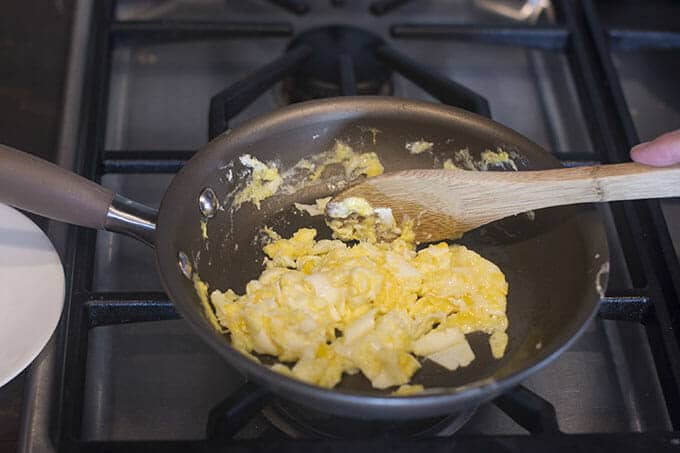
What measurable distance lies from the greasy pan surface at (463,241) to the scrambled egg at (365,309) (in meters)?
0.02

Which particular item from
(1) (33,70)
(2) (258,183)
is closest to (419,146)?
(2) (258,183)

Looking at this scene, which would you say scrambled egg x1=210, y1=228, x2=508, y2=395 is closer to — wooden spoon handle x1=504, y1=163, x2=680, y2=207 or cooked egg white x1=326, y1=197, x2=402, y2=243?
cooked egg white x1=326, y1=197, x2=402, y2=243

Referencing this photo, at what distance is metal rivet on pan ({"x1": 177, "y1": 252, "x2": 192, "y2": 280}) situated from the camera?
79 centimetres

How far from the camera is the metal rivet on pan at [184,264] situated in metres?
0.79

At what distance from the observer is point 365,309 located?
0.85 metres

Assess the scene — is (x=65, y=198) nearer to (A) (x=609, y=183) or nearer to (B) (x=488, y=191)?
(B) (x=488, y=191)

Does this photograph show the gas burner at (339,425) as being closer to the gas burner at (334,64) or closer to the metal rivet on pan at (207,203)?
the metal rivet on pan at (207,203)

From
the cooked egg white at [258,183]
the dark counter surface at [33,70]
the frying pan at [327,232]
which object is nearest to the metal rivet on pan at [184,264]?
the frying pan at [327,232]

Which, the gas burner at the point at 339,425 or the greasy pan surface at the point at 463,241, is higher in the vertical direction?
the greasy pan surface at the point at 463,241

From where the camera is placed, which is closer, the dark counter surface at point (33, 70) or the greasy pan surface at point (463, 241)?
the greasy pan surface at point (463, 241)

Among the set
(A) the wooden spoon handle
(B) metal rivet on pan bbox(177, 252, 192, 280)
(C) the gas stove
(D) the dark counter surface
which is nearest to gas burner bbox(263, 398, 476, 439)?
(C) the gas stove

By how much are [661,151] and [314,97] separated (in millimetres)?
533

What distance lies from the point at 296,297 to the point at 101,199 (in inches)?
9.2

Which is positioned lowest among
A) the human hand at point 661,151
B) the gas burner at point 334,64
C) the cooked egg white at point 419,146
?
the human hand at point 661,151
